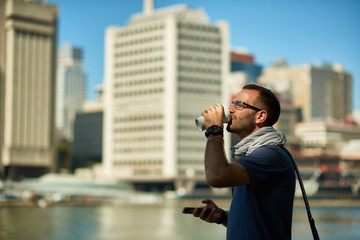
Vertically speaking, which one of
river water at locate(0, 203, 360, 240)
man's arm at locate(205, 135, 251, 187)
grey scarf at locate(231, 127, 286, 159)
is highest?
grey scarf at locate(231, 127, 286, 159)

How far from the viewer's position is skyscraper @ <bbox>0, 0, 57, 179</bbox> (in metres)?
169

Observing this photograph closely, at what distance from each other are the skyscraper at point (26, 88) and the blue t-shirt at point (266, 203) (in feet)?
542

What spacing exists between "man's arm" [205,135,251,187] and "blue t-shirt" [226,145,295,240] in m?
0.19

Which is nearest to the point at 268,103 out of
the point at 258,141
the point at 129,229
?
the point at 258,141

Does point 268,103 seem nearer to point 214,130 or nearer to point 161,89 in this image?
point 214,130

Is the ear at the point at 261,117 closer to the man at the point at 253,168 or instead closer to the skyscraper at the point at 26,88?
the man at the point at 253,168

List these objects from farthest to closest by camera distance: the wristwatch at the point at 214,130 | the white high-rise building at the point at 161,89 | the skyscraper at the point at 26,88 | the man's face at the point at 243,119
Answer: the white high-rise building at the point at 161,89, the skyscraper at the point at 26,88, the man's face at the point at 243,119, the wristwatch at the point at 214,130

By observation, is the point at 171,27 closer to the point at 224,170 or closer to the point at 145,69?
→ the point at 145,69

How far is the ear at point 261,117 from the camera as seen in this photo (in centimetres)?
579

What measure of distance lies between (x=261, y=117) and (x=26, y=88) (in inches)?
6713

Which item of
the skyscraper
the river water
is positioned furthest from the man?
the skyscraper

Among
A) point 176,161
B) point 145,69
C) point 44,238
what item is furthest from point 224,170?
point 145,69

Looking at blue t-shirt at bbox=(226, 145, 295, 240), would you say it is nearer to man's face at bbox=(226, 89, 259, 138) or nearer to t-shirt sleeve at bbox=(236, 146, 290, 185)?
t-shirt sleeve at bbox=(236, 146, 290, 185)

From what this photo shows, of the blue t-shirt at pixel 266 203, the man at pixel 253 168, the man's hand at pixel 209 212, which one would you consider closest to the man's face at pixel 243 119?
the man at pixel 253 168
